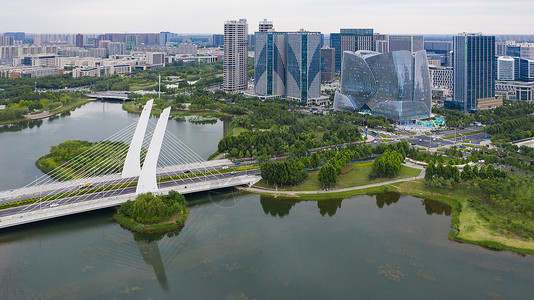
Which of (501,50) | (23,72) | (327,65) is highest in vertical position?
(501,50)

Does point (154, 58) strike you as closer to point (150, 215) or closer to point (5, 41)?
point (5, 41)

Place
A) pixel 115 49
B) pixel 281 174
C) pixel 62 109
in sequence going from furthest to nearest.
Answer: pixel 115 49 < pixel 62 109 < pixel 281 174

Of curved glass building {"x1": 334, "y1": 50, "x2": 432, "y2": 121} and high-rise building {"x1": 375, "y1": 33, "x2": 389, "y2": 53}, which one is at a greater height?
high-rise building {"x1": 375, "y1": 33, "x2": 389, "y2": 53}

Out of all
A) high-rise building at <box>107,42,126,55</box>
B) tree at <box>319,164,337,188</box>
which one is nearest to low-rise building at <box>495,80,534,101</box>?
tree at <box>319,164,337,188</box>

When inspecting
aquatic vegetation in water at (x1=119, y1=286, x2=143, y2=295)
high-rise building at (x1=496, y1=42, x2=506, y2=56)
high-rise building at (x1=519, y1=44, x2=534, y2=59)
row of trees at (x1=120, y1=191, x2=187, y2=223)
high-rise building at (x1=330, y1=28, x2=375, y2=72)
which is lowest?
aquatic vegetation in water at (x1=119, y1=286, x2=143, y2=295)

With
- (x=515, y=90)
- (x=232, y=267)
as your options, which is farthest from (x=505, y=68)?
(x=232, y=267)

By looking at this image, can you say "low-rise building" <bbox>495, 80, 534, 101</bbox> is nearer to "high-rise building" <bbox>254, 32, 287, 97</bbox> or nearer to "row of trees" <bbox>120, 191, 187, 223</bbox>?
"high-rise building" <bbox>254, 32, 287, 97</bbox>

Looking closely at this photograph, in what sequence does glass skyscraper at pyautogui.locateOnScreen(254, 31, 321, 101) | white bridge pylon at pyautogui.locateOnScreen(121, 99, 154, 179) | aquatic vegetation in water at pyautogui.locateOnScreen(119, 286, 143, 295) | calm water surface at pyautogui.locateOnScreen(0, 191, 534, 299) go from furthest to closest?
1. glass skyscraper at pyautogui.locateOnScreen(254, 31, 321, 101)
2. white bridge pylon at pyautogui.locateOnScreen(121, 99, 154, 179)
3. calm water surface at pyautogui.locateOnScreen(0, 191, 534, 299)
4. aquatic vegetation in water at pyautogui.locateOnScreen(119, 286, 143, 295)
